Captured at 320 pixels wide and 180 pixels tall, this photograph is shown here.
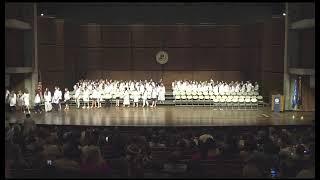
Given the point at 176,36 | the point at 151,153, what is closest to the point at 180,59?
the point at 176,36

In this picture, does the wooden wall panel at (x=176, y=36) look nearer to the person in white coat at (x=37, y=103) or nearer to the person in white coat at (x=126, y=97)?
the person in white coat at (x=126, y=97)

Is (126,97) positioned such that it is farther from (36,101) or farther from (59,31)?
(59,31)

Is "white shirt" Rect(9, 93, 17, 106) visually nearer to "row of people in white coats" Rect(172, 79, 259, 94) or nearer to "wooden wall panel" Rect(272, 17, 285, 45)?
"row of people in white coats" Rect(172, 79, 259, 94)

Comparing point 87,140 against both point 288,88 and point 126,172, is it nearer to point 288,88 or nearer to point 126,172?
point 126,172

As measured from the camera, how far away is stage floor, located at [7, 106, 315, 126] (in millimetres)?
15422

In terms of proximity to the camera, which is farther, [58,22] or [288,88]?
[58,22]

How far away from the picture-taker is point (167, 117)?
1736 cm

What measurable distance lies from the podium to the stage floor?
1.05 feet

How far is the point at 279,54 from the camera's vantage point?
21.7 metres

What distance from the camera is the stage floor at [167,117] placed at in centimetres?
1542

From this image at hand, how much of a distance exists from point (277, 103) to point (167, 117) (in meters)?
4.69

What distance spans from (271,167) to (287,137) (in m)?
2.78

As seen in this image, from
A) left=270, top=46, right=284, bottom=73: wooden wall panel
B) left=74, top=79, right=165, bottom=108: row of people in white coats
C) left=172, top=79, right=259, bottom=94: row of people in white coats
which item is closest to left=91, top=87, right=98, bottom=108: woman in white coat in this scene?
left=74, top=79, right=165, bottom=108: row of people in white coats

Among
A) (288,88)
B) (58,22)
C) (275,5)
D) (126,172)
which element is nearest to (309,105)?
(288,88)
